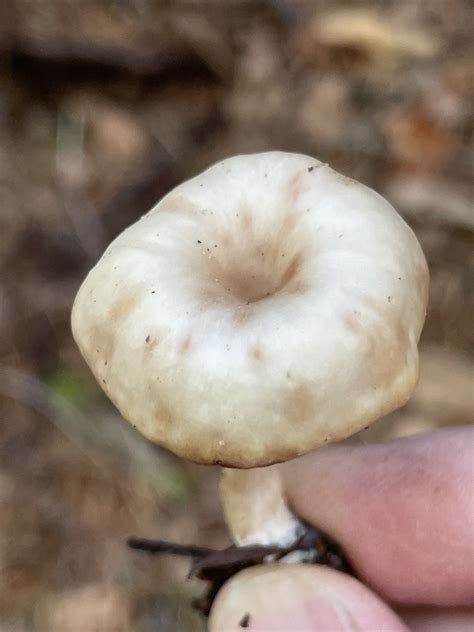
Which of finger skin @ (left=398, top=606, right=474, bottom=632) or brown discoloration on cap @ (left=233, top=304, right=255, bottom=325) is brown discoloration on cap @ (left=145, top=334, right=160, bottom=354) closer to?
brown discoloration on cap @ (left=233, top=304, right=255, bottom=325)

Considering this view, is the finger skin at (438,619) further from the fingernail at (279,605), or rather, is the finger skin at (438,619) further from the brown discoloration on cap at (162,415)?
the brown discoloration on cap at (162,415)

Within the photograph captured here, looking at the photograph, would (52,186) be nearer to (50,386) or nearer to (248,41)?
(50,386)

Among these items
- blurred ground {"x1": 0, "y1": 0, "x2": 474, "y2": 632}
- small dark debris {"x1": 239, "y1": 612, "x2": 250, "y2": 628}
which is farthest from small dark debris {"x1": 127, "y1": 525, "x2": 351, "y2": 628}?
blurred ground {"x1": 0, "y1": 0, "x2": 474, "y2": 632}

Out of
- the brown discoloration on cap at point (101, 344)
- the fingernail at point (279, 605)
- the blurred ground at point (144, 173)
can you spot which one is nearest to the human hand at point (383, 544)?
the fingernail at point (279, 605)

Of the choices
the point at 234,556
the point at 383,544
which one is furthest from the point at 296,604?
the point at 383,544

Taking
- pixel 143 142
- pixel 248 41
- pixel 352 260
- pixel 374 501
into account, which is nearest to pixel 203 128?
pixel 143 142

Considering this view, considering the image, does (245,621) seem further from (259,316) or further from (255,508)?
(259,316)
